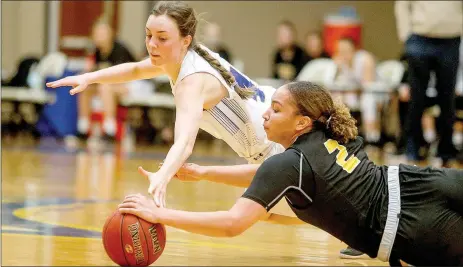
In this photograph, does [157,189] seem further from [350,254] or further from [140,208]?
[350,254]

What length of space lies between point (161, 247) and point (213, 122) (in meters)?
1.14

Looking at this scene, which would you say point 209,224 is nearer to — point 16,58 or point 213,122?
point 213,122

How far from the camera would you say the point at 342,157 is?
3.60 metres

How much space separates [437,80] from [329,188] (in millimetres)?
5322

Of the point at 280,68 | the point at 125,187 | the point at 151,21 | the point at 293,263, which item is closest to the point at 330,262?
the point at 293,263

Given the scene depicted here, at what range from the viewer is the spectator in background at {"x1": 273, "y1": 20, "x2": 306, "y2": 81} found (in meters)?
13.4

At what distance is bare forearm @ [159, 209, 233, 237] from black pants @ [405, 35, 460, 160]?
5.38m

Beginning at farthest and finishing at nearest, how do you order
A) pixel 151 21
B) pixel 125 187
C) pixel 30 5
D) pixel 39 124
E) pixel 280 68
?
pixel 30 5 → pixel 39 124 → pixel 280 68 → pixel 125 187 → pixel 151 21

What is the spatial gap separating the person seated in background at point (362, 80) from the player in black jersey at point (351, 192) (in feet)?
29.0

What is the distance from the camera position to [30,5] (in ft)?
51.6

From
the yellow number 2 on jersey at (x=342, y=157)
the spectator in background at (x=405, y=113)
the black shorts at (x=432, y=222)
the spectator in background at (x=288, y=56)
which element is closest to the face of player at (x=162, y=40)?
the yellow number 2 on jersey at (x=342, y=157)

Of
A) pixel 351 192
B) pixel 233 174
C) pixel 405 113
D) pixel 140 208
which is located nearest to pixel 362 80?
pixel 405 113

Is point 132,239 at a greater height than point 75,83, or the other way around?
point 75,83

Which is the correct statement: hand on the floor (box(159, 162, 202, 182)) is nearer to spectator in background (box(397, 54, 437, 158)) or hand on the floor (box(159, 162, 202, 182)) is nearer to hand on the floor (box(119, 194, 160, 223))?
hand on the floor (box(119, 194, 160, 223))
